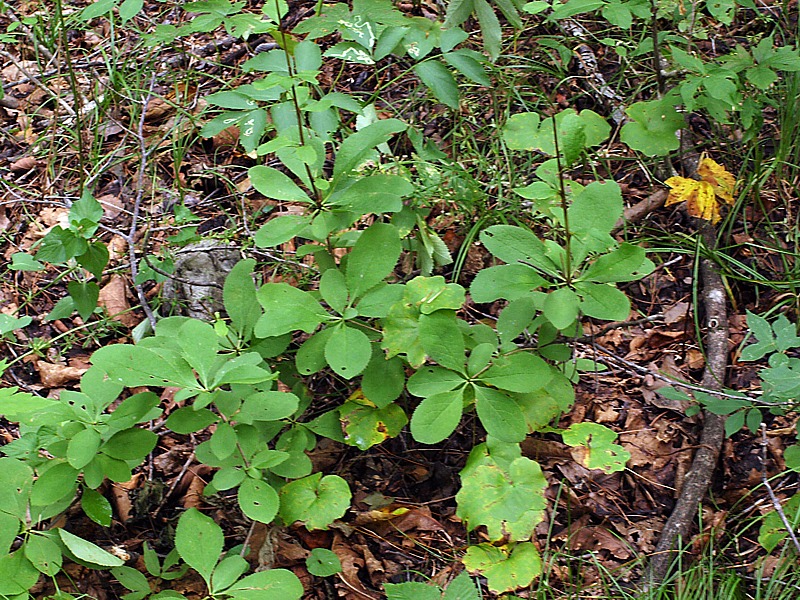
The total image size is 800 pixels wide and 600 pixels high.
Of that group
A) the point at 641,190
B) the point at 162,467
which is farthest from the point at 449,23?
the point at 162,467

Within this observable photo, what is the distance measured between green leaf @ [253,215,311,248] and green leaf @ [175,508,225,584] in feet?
2.31

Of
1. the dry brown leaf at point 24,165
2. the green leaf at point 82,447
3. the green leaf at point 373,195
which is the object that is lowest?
the green leaf at point 82,447

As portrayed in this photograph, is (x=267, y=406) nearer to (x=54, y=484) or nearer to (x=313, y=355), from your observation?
(x=313, y=355)

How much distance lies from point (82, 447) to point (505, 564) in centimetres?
109

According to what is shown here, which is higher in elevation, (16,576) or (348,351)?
(348,351)

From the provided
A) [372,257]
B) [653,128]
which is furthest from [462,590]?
[653,128]

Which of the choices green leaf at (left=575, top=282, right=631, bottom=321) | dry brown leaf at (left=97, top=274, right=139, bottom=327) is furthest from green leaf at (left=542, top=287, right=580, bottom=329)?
dry brown leaf at (left=97, top=274, right=139, bottom=327)

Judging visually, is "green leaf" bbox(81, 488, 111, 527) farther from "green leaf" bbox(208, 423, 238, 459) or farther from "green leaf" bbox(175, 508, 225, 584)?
"green leaf" bbox(208, 423, 238, 459)

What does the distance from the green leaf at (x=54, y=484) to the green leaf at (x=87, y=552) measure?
0.10 meters

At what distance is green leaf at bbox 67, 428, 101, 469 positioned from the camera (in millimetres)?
1751

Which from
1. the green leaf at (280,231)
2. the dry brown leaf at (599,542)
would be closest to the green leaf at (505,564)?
the dry brown leaf at (599,542)

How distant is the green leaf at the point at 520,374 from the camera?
6.27 ft

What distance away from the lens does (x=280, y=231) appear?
6.60 ft

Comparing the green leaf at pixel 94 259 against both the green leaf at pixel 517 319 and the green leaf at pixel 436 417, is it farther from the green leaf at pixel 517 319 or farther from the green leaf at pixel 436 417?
the green leaf at pixel 517 319
